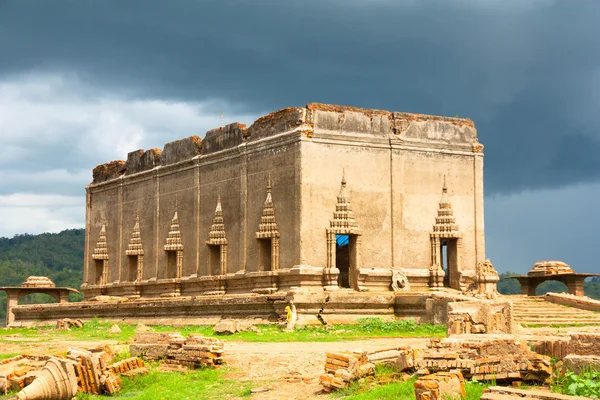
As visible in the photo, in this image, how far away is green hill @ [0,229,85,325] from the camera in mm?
86250

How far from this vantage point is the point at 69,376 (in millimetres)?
14203

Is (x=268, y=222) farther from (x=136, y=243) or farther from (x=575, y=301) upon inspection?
(x=575, y=301)

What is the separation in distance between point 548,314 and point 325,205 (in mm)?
7056

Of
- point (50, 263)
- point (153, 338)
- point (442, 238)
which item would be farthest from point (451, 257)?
point (50, 263)

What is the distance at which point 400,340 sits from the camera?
64.0 feet

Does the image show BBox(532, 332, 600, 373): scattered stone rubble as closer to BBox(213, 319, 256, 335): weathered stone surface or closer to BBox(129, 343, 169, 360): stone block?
BBox(129, 343, 169, 360): stone block

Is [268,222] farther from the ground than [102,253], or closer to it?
farther from the ground

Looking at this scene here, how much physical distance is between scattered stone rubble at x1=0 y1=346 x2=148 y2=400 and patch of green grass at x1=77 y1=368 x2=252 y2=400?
0.22 metres

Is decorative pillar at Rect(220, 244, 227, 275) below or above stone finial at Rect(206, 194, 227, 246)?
below

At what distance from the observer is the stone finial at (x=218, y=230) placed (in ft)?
96.1

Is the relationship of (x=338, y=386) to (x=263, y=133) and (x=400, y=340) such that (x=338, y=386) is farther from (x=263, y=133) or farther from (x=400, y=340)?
(x=263, y=133)

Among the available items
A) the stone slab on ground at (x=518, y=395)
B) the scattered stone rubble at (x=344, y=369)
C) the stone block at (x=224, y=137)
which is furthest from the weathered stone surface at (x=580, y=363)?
the stone block at (x=224, y=137)

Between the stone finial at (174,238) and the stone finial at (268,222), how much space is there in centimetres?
520

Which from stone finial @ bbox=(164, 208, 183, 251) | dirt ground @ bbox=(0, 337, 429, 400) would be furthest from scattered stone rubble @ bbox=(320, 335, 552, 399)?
stone finial @ bbox=(164, 208, 183, 251)
